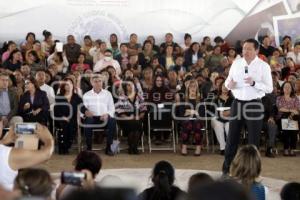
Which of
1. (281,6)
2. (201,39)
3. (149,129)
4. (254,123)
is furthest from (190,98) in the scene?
(281,6)

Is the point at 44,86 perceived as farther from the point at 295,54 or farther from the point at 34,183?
the point at 34,183

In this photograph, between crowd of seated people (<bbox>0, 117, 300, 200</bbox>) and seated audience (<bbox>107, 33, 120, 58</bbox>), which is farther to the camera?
seated audience (<bbox>107, 33, 120, 58</bbox>)

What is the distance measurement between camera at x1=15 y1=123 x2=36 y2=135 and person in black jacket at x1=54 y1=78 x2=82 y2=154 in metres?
4.86

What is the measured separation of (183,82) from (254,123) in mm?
3384

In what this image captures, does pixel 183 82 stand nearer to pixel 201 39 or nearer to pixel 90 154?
pixel 201 39

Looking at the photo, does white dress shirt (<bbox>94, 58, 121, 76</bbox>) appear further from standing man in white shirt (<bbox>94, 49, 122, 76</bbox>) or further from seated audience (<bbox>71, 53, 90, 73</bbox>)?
seated audience (<bbox>71, 53, 90, 73</bbox>)

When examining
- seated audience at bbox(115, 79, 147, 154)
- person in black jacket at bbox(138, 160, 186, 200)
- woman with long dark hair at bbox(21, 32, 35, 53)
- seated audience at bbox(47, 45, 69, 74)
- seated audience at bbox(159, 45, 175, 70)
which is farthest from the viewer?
seated audience at bbox(159, 45, 175, 70)

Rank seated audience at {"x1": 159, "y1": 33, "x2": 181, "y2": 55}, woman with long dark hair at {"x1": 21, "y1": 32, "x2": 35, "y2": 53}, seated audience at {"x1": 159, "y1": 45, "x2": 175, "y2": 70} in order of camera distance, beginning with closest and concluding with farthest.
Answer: woman with long dark hair at {"x1": 21, "y1": 32, "x2": 35, "y2": 53}, seated audience at {"x1": 159, "y1": 45, "x2": 175, "y2": 70}, seated audience at {"x1": 159, "y1": 33, "x2": 181, "y2": 55}

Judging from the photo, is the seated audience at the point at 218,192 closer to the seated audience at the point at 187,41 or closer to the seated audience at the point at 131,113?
the seated audience at the point at 131,113

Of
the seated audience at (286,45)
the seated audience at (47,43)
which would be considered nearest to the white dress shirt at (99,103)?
the seated audience at (47,43)

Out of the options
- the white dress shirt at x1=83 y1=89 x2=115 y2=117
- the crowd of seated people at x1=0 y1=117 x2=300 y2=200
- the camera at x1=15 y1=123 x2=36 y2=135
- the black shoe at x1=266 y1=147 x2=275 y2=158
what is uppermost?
the white dress shirt at x1=83 y1=89 x2=115 y2=117

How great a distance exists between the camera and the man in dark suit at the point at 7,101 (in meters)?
8.35

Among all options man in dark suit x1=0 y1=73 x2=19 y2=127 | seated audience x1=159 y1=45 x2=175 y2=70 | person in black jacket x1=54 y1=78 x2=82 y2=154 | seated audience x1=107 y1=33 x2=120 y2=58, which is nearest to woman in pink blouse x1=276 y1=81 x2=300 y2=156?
person in black jacket x1=54 y1=78 x2=82 y2=154

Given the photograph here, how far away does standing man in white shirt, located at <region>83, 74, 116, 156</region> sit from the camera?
8.35m
